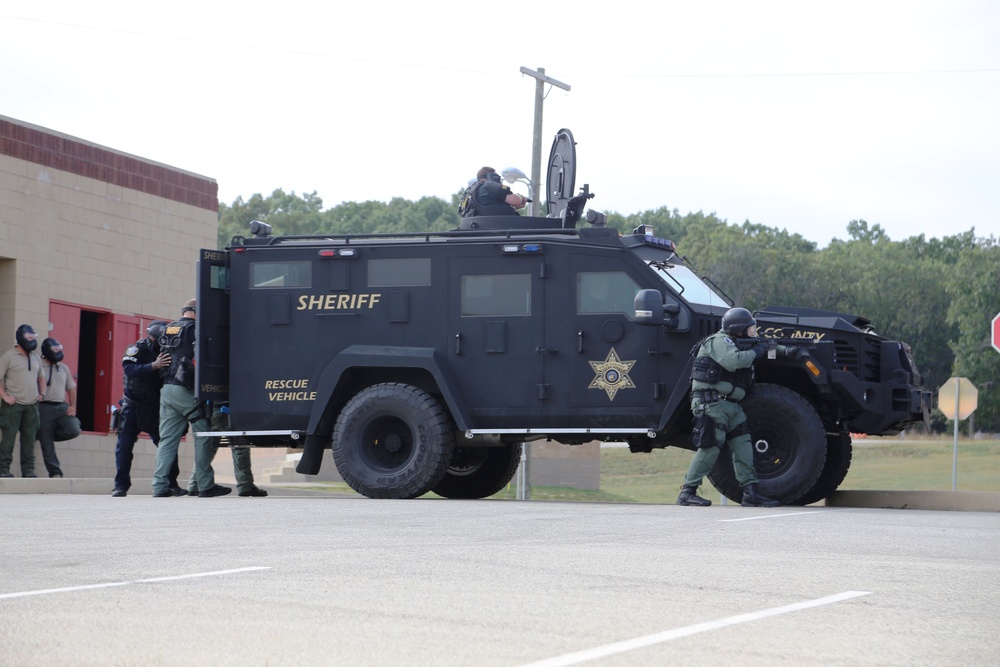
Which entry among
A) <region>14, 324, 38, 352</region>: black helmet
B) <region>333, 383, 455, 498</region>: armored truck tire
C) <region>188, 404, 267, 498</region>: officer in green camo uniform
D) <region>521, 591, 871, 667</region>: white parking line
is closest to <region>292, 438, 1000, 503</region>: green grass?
<region>14, 324, 38, 352</region>: black helmet

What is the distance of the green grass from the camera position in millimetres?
39500

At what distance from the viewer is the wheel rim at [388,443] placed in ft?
48.5

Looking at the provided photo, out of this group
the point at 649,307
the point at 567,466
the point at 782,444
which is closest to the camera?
the point at 649,307

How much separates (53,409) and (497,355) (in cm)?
737

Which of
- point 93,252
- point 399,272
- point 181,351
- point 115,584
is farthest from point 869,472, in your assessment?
point 115,584

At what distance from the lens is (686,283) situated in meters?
15.0

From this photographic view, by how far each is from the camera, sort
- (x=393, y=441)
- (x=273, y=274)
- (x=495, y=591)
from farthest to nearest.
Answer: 1. (x=273, y=274)
2. (x=393, y=441)
3. (x=495, y=591)

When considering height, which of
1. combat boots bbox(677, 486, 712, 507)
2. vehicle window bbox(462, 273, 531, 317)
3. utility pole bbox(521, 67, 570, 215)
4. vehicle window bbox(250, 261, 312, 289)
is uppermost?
utility pole bbox(521, 67, 570, 215)

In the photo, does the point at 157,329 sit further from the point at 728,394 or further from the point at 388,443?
the point at 728,394

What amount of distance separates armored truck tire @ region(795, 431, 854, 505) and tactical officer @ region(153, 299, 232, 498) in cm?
594

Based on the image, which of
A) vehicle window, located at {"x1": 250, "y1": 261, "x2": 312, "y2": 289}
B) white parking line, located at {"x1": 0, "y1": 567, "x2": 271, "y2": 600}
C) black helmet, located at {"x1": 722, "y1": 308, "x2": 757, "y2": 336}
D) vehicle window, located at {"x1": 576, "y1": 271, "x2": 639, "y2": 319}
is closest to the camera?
white parking line, located at {"x1": 0, "y1": 567, "x2": 271, "y2": 600}

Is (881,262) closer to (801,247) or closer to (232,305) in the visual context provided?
(801,247)

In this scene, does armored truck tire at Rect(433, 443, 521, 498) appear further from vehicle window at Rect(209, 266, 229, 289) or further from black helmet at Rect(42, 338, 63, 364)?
black helmet at Rect(42, 338, 63, 364)

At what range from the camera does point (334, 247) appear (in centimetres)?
1534
